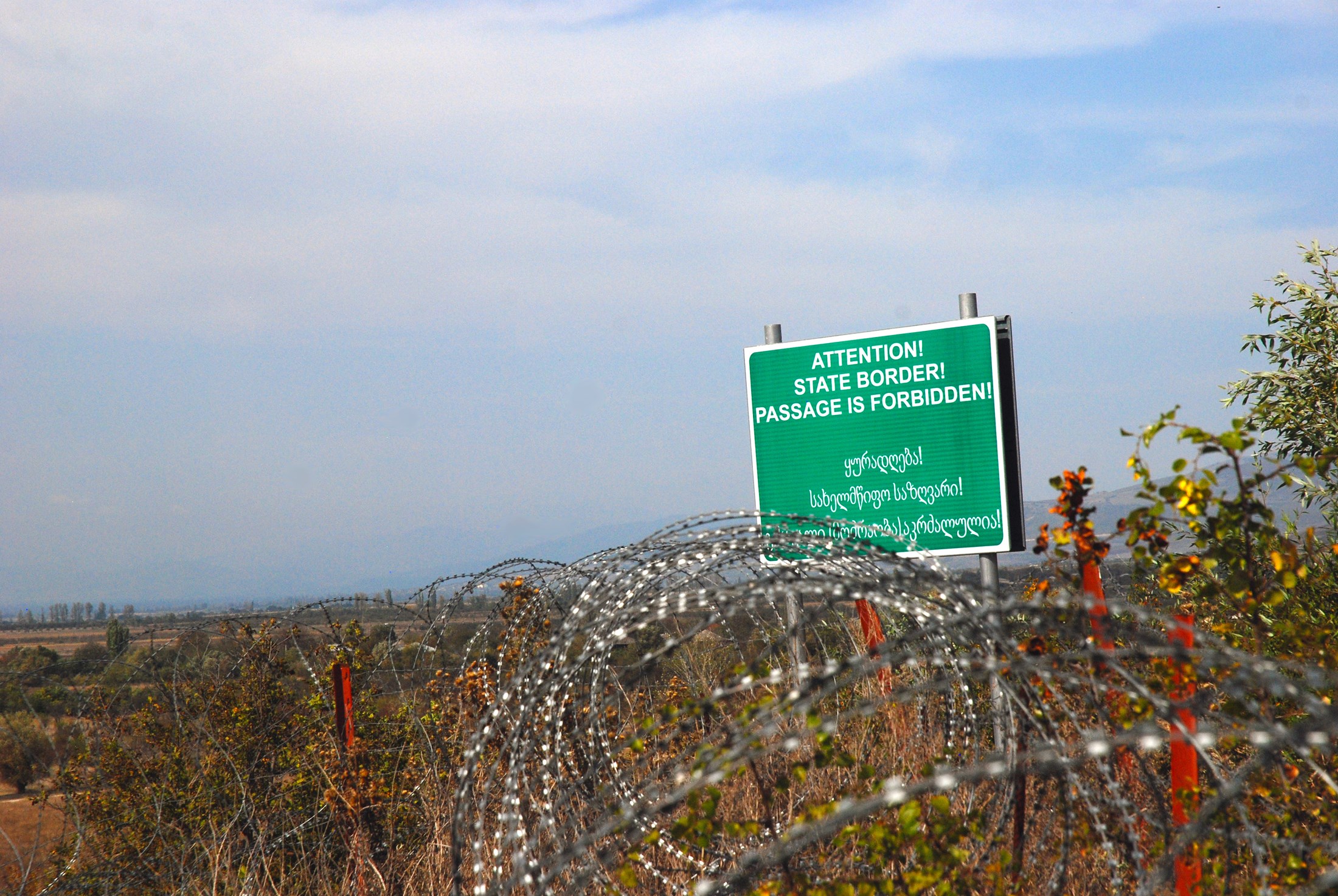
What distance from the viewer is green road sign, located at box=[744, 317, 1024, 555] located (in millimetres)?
7945

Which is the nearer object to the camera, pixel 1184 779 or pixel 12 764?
pixel 1184 779

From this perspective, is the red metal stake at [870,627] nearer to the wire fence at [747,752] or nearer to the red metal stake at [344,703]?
the wire fence at [747,752]

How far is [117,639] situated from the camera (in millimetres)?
10531

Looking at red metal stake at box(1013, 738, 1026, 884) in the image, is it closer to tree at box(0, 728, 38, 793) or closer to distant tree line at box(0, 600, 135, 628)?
tree at box(0, 728, 38, 793)

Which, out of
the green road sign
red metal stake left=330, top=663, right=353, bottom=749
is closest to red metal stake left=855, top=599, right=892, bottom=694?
the green road sign

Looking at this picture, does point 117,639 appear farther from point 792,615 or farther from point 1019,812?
point 1019,812

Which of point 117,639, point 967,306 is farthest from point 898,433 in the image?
point 117,639

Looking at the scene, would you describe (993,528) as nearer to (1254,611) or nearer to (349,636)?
(1254,611)

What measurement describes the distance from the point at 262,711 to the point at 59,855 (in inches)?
81.5

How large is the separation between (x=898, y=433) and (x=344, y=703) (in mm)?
4647

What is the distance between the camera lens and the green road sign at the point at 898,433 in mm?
7945

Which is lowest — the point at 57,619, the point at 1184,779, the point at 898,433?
the point at 57,619

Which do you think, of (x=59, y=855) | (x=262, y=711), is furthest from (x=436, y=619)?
(x=59, y=855)

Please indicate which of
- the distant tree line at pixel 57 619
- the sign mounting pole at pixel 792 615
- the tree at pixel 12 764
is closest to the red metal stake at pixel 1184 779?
the sign mounting pole at pixel 792 615
